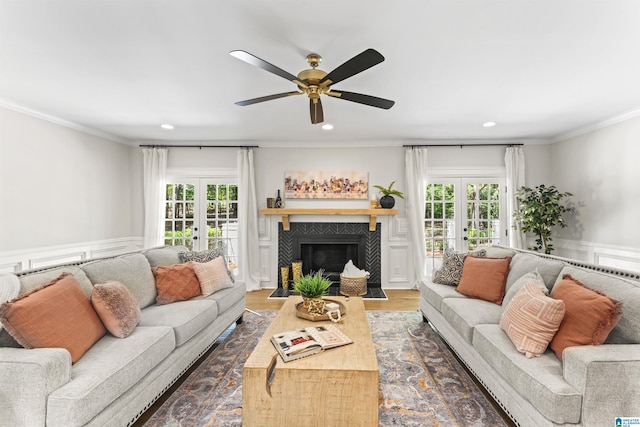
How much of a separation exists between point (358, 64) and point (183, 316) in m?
2.25

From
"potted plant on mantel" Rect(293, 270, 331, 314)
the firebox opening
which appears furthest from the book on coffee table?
the firebox opening

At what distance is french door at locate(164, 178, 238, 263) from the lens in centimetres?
523

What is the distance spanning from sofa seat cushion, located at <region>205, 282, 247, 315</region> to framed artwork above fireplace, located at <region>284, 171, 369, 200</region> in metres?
2.11

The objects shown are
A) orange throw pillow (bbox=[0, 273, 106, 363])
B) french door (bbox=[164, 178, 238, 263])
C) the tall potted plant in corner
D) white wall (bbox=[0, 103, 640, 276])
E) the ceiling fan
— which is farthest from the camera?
french door (bbox=[164, 178, 238, 263])

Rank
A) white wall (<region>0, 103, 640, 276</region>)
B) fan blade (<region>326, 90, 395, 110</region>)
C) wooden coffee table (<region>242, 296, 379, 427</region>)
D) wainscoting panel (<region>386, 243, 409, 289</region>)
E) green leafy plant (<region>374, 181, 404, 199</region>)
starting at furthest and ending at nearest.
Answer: wainscoting panel (<region>386, 243, 409, 289</region>) → green leafy plant (<region>374, 181, 404, 199</region>) → white wall (<region>0, 103, 640, 276</region>) → fan blade (<region>326, 90, 395, 110</region>) → wooden coffee table (<region>242, 296, 379, 427</region>)

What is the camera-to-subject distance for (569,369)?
1503 mm

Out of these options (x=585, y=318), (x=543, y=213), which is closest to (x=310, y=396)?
(x=585, y=318)

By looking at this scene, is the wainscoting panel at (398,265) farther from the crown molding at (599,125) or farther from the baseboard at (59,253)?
the baseboard at (59,253)

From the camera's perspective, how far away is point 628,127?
3652 mm

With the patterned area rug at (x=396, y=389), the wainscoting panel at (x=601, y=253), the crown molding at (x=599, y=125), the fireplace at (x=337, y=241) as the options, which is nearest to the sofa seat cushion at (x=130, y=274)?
the patterned area rug at (x=396, y=389)

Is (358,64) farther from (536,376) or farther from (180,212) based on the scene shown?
(180,212)

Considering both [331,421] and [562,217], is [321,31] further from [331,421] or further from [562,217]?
[562,217]

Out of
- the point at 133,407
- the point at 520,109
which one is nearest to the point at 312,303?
the point at 133,407

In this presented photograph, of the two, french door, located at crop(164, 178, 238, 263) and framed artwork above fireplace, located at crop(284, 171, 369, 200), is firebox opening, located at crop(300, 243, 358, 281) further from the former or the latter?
french door, located at crop(164, 178, 238, 263)
